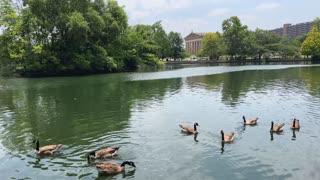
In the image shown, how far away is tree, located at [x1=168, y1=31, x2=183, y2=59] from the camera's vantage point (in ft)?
527

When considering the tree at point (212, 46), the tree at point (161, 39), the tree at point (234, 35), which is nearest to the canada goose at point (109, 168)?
the tree at point (161, 39)

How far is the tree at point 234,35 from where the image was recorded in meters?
137

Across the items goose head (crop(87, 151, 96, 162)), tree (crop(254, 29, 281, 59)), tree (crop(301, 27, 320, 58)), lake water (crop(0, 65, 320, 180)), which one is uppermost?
tree (crop(254, 29, 281, 59))

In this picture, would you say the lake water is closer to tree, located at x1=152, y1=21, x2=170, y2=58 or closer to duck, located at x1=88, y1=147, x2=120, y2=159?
duck, located at x1=88, y1=147, x2=120, y2=159

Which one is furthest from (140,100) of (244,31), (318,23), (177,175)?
(318,23)

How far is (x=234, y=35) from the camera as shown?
5443 inches

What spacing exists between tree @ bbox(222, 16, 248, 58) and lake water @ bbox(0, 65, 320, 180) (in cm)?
10627

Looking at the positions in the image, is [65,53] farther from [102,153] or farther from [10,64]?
[102,153]

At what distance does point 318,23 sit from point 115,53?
366ft

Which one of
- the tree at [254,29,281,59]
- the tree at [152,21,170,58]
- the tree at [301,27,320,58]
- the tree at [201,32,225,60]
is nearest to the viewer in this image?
the tree at [301,27,320,58]

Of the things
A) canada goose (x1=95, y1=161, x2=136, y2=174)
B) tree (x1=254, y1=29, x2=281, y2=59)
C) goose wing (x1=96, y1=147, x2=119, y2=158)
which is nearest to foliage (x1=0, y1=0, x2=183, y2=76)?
goose wing (x1=96, y1=147, x2=119, y2=158)

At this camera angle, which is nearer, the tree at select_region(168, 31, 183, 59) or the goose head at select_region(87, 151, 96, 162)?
the goose head at select_region(87, 151, 96, 162)

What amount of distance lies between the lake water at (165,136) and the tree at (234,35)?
349 feet

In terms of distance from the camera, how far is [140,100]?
3206 cm
